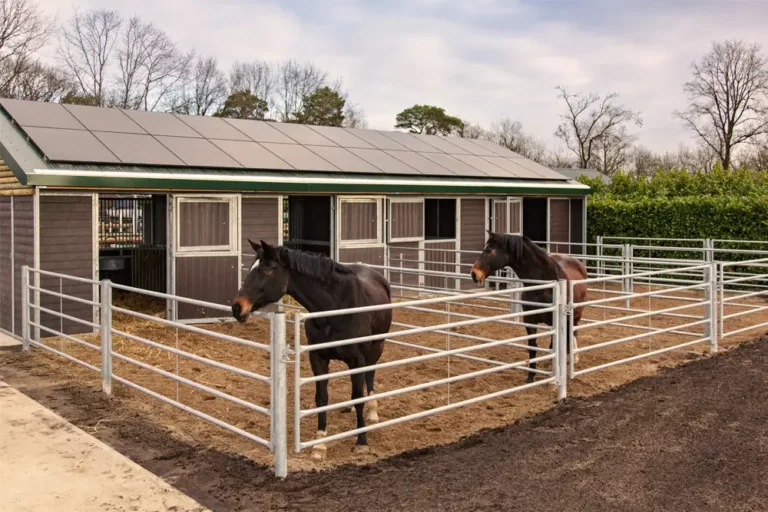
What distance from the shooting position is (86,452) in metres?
4.83

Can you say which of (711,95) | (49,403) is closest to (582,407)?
(49,403)

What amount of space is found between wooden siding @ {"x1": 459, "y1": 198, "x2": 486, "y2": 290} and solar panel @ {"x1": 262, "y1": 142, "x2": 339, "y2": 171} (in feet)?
10.3

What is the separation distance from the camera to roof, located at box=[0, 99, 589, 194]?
945cm

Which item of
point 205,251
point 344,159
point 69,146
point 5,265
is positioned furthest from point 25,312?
point 344,159

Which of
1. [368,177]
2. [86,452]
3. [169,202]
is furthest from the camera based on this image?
[368,177]

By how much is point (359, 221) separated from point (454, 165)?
3282 mm

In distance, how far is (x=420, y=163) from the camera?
1402 cm

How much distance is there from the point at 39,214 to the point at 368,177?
18.0 ft

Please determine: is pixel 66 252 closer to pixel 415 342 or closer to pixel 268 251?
pixel 415 342

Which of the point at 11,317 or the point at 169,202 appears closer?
the point at 11,317

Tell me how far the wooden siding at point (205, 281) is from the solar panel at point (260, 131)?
2980mm

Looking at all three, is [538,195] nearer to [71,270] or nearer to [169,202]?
[169,202]

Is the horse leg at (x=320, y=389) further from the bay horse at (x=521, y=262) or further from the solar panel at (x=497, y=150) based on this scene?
the solar panel at (x=497, y=150)

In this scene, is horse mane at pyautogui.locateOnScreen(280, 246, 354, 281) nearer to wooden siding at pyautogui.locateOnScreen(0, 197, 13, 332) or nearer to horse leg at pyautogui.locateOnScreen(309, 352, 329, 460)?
horse leg at pyautogui.locateOnScreen(309, 352, 329, 460)
